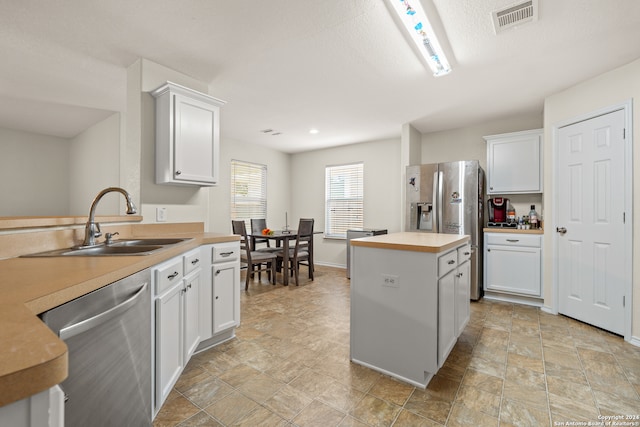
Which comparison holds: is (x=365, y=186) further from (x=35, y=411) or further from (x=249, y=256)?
(x=35, y=411)

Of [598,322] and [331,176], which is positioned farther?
[331,176]

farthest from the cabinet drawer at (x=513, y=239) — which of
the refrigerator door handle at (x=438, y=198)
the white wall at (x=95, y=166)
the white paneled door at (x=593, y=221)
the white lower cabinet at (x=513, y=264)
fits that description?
the white wall at (x=95, y=166)

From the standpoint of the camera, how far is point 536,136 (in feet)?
11.7

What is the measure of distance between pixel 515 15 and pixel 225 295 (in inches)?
116

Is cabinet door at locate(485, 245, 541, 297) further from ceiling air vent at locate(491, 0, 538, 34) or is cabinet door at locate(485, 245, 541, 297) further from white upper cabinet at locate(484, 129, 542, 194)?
ceiling air vent at locate(491, 0, 538, 34)

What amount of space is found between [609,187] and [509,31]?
1.77 meters

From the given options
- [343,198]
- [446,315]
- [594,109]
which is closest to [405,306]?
[446,315]

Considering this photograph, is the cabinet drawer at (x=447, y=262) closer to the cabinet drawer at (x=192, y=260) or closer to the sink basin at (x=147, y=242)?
the cabinet drawer at (x=192, y=260)

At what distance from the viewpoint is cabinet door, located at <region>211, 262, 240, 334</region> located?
2.26 meters

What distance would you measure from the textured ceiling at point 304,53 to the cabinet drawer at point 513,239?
161 cm

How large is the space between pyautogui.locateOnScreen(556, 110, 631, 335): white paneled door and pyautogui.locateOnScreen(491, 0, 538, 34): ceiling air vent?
1468 millimetres

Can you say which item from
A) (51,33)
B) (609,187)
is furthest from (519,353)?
(51,33)

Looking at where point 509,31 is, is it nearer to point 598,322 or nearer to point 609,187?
point 609,187

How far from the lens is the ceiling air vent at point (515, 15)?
1866 millimetres
